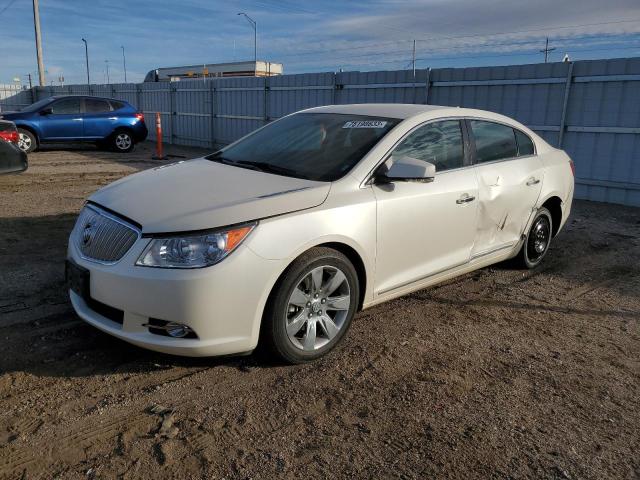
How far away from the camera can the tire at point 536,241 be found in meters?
5.47

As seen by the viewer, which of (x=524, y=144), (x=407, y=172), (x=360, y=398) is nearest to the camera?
(x=360, y=398)

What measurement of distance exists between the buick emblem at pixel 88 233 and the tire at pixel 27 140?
1318cm

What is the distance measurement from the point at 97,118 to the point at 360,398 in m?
14.8

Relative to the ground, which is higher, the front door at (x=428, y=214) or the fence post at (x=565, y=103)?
the fence post at (x=565, y=103)

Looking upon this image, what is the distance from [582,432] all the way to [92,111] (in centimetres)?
1563

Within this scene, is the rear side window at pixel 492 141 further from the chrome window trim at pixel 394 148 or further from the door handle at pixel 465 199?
the door handle at pixel 465 199

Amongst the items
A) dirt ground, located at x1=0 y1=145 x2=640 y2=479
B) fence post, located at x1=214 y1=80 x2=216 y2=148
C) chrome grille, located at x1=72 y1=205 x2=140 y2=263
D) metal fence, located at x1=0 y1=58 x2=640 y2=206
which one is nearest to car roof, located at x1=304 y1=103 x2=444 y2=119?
dirt ground, located at x1=0 y1=145 x2=640 y2=479

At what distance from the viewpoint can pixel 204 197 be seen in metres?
3.36

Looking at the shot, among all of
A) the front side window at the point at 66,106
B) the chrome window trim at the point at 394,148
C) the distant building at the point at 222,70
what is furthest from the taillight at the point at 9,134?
the distant building at the point at 222,70

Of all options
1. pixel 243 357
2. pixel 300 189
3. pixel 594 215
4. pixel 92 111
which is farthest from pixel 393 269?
pixel 92 111

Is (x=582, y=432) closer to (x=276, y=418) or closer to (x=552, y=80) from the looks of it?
(x=276, y=418)

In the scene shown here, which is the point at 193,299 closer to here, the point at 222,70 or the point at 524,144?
the point at 524,144

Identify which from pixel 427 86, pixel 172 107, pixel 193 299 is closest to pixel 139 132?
pixel 172 107

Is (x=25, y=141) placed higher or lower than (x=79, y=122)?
lower
